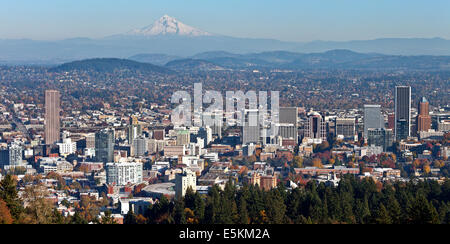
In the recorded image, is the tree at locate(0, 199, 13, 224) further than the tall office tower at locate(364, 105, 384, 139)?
No

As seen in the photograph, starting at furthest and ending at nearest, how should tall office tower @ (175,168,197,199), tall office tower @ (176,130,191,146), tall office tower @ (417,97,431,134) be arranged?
tall office tower @ (417,97,431,134)
tall office tower @ (176,130,191,146)
tall office tower @ (175,168,197,199)

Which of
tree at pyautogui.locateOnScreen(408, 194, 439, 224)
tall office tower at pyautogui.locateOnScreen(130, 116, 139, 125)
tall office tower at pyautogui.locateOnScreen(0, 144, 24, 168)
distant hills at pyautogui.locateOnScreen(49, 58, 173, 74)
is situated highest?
distant hills at pyautogui.locateOnScreen(49, 58, 173, 74)

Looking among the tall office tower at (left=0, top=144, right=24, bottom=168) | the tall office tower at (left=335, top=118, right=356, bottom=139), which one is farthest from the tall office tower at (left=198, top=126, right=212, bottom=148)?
the tall office tower at (left=0, top=144, right=24, bottom=168)

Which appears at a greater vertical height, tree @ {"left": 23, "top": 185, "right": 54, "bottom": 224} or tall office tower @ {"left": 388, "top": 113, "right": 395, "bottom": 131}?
tree @ {"left": 23, "top": 185, "right": 54, "bottom": 224}

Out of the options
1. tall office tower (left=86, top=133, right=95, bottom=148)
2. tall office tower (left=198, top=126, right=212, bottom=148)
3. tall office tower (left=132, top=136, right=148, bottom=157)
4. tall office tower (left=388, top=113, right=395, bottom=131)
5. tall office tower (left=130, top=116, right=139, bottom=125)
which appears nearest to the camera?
tall office tower (left=132, top=136, right=148, bottom=157)

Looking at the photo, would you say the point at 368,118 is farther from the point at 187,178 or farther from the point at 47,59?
the point at 47,59

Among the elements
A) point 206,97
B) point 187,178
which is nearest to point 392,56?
point 206,97

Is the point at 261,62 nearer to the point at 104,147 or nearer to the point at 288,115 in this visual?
the point at 288,115

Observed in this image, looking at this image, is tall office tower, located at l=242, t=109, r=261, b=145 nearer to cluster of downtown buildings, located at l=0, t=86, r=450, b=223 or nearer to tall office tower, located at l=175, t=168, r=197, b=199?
cluster of downtown buildings, located at l=0, t=86, r=450, b=223
